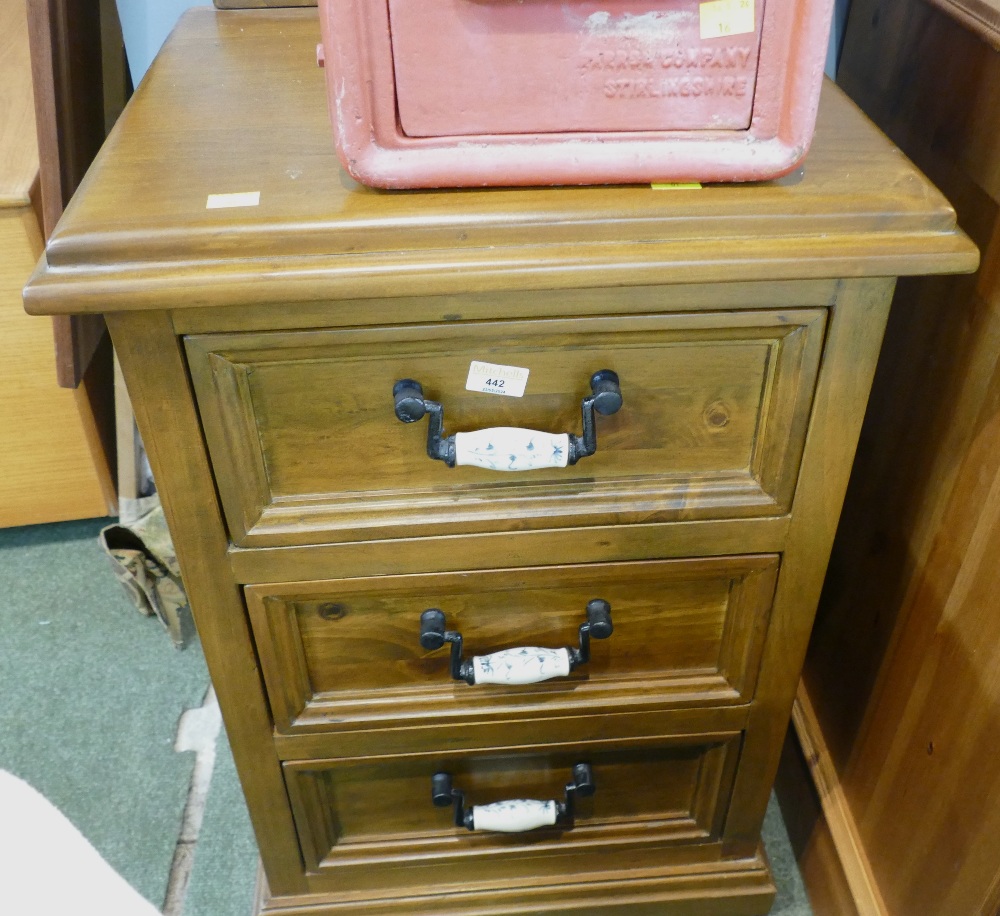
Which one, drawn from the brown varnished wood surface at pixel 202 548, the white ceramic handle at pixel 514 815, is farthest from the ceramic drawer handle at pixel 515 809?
the brown varnished wood surface at pixel 202 548

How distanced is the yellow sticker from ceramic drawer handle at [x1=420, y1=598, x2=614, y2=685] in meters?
0.42

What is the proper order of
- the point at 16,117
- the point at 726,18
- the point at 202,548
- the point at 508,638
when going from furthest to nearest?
1. the point at 16,117
2. the point at 508,638
3. the point at 202,548
4. the point at 726,18

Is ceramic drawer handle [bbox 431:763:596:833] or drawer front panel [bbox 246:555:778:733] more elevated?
drawer front panel [bbox 246:555:778:733]

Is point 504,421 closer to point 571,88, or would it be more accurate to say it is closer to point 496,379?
point 496,379

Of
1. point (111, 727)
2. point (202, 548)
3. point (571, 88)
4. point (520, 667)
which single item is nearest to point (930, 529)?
point (520, 667)

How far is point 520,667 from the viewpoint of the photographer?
739 mm

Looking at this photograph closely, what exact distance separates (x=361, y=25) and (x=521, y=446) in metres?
0.27

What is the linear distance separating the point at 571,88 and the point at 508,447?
23 cm

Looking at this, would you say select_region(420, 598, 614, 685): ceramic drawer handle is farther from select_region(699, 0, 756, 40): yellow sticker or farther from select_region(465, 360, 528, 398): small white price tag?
select_region(699, 0, 756, 40): yellow sticker

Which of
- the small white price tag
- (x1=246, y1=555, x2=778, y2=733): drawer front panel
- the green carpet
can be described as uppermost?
the small white price tag

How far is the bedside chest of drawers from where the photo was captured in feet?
1.79

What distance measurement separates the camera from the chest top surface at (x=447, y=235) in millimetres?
530

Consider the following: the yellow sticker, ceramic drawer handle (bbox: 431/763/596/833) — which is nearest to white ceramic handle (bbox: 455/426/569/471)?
the yellow sticker

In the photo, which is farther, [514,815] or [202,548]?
[514,815]
